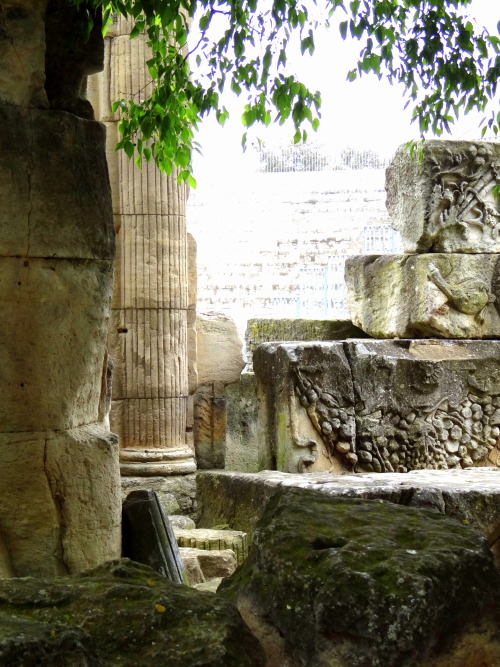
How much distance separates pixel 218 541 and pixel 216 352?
3.92 m

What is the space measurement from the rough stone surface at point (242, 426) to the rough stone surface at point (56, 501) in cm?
635

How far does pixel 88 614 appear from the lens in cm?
235

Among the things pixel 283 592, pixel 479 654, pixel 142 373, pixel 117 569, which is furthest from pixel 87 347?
pixel 142 373

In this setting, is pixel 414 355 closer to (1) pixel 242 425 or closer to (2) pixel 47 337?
(1) pixel 242 425

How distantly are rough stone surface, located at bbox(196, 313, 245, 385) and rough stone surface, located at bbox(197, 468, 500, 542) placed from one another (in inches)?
101

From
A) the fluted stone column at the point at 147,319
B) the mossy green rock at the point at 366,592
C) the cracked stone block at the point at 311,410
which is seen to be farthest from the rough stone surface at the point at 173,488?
the mossy green rock at the point at 366,592

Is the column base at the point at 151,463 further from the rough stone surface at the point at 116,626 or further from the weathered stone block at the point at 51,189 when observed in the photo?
the rough stone surface at the point at 116,626

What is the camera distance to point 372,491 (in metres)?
6.16

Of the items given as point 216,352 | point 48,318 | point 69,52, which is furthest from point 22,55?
point 216,352

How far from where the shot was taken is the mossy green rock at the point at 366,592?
2.32 meters

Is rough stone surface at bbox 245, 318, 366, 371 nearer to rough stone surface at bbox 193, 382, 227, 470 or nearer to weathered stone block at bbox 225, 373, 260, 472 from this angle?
weathered stone block at bbox 225, 373, 260, 472

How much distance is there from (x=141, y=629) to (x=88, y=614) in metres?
0.13

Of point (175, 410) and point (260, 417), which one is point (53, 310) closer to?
point (260, 417)

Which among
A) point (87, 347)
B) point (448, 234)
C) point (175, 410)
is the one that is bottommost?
point (175, 410)
